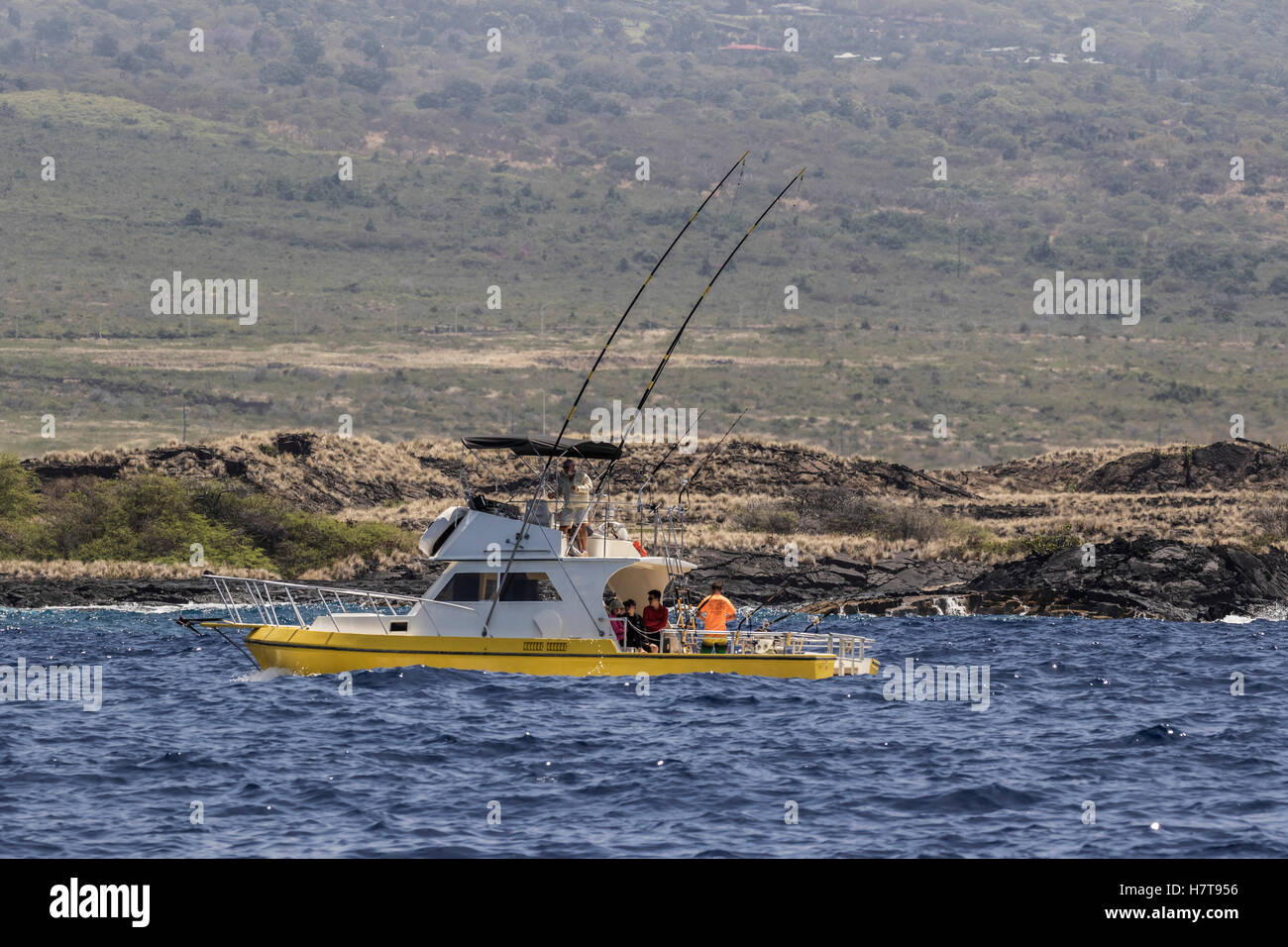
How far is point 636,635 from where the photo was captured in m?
27.8

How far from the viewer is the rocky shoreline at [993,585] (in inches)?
2157

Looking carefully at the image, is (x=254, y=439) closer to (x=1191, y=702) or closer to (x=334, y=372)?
(x=334, y=372)

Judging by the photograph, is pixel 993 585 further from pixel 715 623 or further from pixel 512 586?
pixel 512 586

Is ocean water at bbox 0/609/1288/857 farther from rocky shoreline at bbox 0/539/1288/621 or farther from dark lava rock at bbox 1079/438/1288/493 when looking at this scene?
dark lava rock at bbox 1079/438/1288/493

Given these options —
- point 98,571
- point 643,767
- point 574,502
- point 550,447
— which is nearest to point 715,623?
point 574,502

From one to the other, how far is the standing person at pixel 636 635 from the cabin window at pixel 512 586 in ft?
4.12

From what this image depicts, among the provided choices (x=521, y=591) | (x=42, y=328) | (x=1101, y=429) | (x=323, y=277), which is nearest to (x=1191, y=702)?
(x=521, y=591)

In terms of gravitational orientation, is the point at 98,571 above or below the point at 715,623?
below

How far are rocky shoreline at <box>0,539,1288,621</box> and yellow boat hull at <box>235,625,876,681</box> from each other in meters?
26.6

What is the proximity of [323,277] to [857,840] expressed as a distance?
6441 inches

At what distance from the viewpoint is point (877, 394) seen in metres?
137

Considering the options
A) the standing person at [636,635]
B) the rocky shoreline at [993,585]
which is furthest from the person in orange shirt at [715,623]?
the rocky shoreline at [993,585]

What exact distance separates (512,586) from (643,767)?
8382mm

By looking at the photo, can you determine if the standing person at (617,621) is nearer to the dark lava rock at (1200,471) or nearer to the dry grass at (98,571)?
the dry grass at (98,571)
